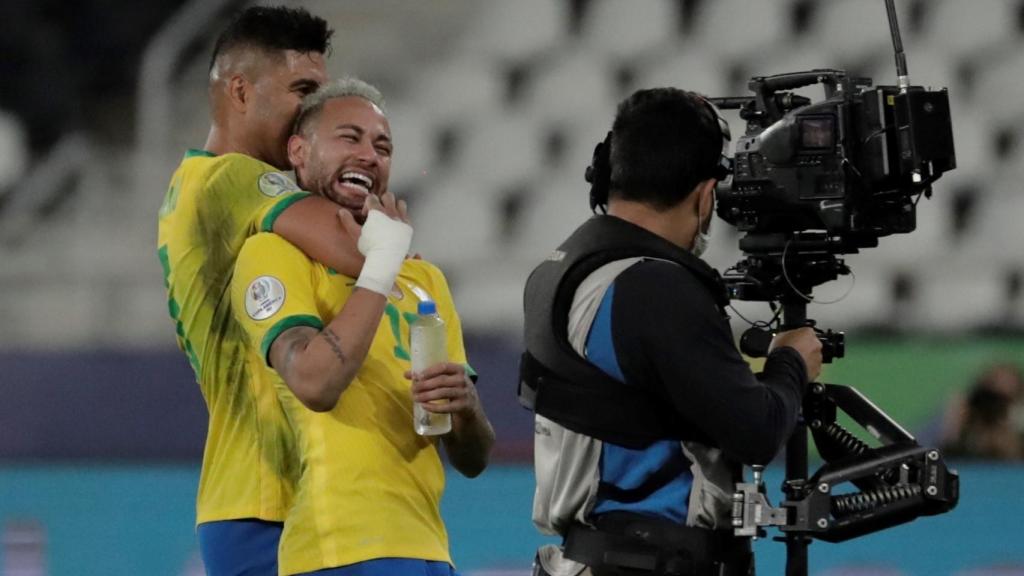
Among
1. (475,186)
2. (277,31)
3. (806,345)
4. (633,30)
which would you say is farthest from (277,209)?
(633,30)

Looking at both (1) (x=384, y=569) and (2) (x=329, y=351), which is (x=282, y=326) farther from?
(1) (x=384, y=569)

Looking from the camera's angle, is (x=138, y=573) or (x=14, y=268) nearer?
(x=138, y=573)

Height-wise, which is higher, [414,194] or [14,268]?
[414,194]

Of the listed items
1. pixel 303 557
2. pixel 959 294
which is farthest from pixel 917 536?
pixel 303 557

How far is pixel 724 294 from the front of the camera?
244 centimetres

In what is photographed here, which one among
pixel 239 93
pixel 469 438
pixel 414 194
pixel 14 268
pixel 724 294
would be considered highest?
pixel 414 194

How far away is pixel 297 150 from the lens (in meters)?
2.73

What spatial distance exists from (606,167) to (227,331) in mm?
708

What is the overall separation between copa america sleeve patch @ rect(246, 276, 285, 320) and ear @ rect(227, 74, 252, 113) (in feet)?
1.64

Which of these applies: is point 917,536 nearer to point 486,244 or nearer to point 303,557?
point 486,244

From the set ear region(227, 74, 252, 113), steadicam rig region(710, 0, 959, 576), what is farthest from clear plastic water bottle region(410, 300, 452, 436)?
ear region(227, 74, 252, 113)

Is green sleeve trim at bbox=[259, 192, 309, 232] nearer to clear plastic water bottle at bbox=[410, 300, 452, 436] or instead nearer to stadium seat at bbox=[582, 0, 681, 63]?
clear plastic water bottle at bbox=[410, 300, 452, 436]

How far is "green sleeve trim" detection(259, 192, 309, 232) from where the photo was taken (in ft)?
8.60

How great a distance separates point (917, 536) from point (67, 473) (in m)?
2.85
